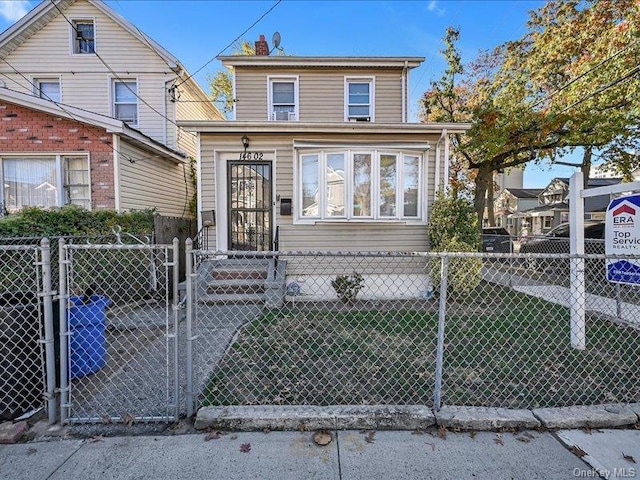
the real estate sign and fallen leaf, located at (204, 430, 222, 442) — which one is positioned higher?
the real estate sign

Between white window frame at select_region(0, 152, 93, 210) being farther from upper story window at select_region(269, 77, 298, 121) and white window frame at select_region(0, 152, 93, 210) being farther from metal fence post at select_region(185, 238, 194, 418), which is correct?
metal fence post at select_region(185, 238, 194, 418)

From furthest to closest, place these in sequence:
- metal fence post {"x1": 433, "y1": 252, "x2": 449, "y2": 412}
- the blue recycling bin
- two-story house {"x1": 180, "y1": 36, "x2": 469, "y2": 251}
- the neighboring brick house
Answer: the neighboring brick house → two-story house {"x1": 180, "y1": 36, "x2": 469, "y2": 251} → the blue recycling bin → metal fence post {"x1": 433, "y1": 252, "x2": 449, "y2": 412}

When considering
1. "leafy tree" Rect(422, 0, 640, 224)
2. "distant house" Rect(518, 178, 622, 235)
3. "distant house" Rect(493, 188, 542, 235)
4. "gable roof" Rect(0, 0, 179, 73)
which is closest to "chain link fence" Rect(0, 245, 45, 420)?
"gable roof" Rect(0, 0, 179, 73)

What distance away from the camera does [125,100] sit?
10844 millimetres

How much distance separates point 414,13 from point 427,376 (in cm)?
1176

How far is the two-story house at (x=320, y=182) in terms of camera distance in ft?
23.0

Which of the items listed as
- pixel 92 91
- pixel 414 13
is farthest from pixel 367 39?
pixel 92 91

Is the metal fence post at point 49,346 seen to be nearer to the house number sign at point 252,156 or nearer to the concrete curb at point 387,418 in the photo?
the concrete curb at point 387,418

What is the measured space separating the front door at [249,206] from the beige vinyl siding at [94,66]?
4780 millimetres

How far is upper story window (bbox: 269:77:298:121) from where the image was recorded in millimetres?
9805

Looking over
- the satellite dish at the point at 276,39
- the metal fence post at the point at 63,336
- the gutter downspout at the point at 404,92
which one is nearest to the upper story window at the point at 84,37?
the satellite dish at the point at 276,39

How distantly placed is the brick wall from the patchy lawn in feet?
19.6
